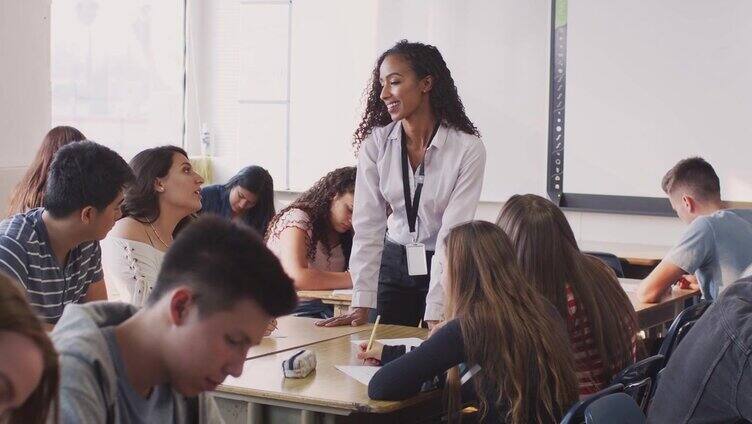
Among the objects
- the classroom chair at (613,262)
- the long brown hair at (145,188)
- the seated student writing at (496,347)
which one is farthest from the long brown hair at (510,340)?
the classroom chair at (613,262)

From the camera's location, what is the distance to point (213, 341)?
151 cm

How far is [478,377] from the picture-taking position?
2.68 m

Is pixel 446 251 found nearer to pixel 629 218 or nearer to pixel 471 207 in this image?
pixel 471 207

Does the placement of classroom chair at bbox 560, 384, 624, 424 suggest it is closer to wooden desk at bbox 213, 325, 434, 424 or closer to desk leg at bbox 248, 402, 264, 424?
wooden desk at bbox 213, 325, 434, 424

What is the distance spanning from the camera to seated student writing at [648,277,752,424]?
215 cm

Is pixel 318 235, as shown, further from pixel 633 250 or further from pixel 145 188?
pixel 633 250

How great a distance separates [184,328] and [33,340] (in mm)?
495

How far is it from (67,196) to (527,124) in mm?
4709

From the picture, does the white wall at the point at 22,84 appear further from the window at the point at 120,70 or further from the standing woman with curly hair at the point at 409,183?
the standing woman with curly hair at the point at 409,183

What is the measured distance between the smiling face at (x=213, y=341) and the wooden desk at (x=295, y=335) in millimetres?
1716

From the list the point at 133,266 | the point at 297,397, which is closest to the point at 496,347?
the point at 297,397

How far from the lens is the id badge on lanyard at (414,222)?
3637 mm

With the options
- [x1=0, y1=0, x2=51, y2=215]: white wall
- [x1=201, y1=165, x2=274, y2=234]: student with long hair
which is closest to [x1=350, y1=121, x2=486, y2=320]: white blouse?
[x1=201, y1=165, x2=274, y2=234]: student with long hair

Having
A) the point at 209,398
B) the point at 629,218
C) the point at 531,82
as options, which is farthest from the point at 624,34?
the point at 209,398
